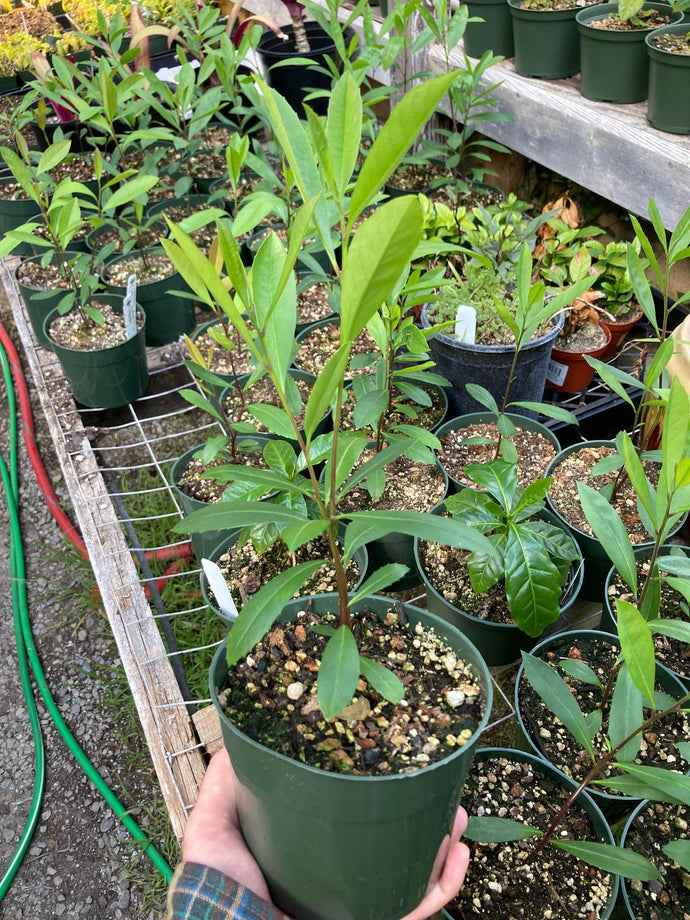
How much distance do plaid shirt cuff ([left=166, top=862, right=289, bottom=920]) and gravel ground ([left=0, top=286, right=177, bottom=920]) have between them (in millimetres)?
928

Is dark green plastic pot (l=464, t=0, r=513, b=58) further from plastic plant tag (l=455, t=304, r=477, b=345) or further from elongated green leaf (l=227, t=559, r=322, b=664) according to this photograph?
elongated green leaf (l=227, t=559, r=322, b=664)

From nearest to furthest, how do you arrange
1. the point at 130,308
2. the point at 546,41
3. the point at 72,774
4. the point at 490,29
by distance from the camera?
the point at 72,774, the point at 130,308, the point at 546,41, the point at 490,29

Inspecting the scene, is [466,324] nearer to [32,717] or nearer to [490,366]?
[490,366]

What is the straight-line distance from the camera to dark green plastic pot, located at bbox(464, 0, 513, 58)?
2529 mm

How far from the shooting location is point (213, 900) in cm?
90

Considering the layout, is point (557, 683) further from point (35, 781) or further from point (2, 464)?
point (2, 464)

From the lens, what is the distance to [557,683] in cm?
111

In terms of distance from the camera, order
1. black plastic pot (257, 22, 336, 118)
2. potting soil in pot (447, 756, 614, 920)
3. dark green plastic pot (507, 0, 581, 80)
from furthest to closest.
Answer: black plastic pot (257, 22, 336, 118) < dark green plastic pot (507, 0, 581, 80) < potting soil in pot (447, 756, 614, 920)

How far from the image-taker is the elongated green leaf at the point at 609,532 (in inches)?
39.7

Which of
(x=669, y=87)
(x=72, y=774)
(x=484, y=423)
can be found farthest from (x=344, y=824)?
(x=669, y=87)

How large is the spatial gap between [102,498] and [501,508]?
107 cm

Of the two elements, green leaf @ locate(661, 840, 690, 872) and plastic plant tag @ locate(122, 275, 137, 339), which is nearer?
green leaf @ locate(661, 840, 690, 872)

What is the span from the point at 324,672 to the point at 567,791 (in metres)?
0.70

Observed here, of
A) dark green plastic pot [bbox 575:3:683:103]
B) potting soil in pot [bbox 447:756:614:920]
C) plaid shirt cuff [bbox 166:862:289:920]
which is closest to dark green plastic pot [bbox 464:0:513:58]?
dark green plastic pot [bbox 575:3:683:103]
